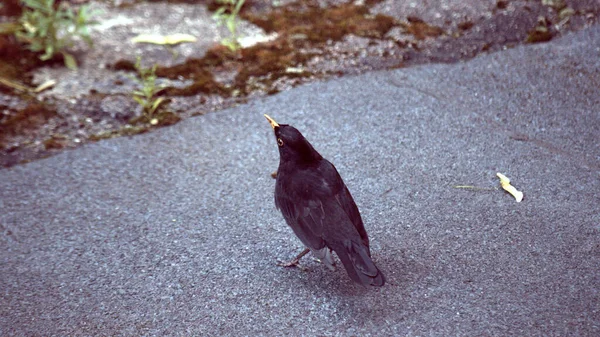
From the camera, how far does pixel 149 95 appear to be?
473 centimetres

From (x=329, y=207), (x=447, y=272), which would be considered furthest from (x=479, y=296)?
(x=329, y=207)

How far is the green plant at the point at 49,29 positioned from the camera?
530 cm

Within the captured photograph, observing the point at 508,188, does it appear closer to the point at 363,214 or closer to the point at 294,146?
the point at 363,214

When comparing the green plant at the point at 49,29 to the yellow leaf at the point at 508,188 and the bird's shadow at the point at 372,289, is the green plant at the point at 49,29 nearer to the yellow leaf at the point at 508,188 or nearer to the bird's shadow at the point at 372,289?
the bird's shadow at the point at 372,289

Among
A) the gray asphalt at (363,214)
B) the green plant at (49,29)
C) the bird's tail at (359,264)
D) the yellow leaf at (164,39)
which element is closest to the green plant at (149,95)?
the gray asphalt at (363,214)

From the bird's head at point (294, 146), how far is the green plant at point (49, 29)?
3.01 metres

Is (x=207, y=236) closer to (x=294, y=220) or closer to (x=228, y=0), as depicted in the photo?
(x=294, y=220)

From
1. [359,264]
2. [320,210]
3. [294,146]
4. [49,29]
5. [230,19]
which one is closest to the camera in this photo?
[359,264]

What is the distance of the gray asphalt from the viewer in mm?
2924

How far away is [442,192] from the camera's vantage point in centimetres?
372

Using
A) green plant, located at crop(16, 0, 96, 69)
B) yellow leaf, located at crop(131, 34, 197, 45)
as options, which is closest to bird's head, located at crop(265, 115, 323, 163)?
yellow leaf, located at crop(131, 34, 197, 45)

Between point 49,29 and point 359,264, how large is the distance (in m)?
4.14

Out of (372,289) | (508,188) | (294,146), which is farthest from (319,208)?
(508,188)

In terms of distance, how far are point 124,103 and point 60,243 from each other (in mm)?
1677
